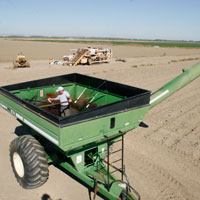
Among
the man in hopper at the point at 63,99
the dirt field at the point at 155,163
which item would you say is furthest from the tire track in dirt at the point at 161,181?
the man in hopper at the point at 63,99

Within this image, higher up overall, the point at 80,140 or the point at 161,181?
the point at 80,140

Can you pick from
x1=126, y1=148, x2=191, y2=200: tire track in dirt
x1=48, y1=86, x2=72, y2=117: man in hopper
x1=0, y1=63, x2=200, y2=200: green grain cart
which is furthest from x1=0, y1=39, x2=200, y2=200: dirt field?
x1=48, y1=86, x2=72, y2=117: man in hopper

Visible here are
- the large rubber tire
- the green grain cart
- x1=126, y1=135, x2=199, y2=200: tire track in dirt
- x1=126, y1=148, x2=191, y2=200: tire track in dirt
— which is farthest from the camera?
x1=126, y1=135, x2=199, y2=200: tire track in dirt

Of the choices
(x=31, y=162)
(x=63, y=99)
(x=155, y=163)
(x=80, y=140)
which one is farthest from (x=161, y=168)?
(x=31, y=162)

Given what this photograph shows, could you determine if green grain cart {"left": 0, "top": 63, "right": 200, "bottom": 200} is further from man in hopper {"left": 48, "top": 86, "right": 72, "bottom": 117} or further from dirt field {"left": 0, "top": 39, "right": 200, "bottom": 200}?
man in hopper {"left": 48, "top": 86, "right": 72, "bottom": 117}

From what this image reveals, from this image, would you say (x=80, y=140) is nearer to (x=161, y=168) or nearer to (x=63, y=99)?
(x=63, y=99)

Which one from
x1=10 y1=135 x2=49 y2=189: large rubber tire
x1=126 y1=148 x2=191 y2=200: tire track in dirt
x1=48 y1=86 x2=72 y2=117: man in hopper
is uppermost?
x1=48 y1=86 x2=72 y2=117: man in hopper

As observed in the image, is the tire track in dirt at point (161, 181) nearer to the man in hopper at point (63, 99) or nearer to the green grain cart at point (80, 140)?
the green grain cart at point (80, 140)

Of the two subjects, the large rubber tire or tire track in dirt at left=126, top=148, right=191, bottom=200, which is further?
tire track in dirt at left=126, top=148, right=191, bottom=200

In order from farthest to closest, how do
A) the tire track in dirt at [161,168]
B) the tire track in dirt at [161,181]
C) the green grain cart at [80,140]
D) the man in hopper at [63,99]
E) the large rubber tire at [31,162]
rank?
the man in hopper at [63,99]
the tire track in dirt at [161,168]
the tire track in dirt at [161,181]
the large rubber tire at [31,162]
the green grain cart at [80,140]

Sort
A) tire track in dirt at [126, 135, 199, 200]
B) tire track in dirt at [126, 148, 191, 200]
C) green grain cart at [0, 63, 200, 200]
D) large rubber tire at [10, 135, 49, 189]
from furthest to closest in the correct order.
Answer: tire track in dirt at [126, 135, 199, 200] < tire track in dirt at [126, 148, 191, 200] < large rubber tire at [10, 135, 49, 189] < green grain cart at [0, 63, 200, 200]

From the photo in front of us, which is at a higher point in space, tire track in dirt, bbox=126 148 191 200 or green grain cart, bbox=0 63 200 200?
green grain cart, bbox=0 63 200 200

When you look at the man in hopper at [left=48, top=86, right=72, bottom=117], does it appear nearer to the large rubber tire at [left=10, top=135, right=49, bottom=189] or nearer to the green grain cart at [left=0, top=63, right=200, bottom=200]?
the green grain cart at [left=0, top=63, right=200, bottom=200]

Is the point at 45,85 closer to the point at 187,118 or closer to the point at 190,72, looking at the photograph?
the point at 190,72
